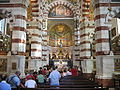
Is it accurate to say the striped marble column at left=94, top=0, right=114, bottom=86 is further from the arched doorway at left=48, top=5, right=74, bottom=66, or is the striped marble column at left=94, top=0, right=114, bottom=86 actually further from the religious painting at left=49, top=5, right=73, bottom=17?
the religious painting at left=49, top=5, right=73, bottom=17

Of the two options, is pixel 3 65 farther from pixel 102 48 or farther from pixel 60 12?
pixel 60 12

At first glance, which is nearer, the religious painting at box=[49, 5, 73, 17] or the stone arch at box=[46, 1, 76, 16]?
the stone arch at box=[46, 1, 76, 16]

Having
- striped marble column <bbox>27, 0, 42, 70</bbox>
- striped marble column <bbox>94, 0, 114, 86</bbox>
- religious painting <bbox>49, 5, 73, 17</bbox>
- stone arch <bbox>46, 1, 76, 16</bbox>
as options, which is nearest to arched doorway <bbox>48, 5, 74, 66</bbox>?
religious painting <bbox>49, 5, 73, 17</bbox>

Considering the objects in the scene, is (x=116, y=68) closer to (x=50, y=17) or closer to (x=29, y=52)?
(x=29, y=52)

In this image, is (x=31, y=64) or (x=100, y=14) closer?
(x=100, y=14)

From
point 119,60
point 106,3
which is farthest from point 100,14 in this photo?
point 119,60

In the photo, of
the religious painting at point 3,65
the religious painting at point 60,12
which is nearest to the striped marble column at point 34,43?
the religious painting at point 3,65

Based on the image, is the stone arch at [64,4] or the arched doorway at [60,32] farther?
the arched doorway at [60,32]

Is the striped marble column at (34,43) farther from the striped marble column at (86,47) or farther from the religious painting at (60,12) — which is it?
the religious painting at (60,12)

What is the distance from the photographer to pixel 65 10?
31625mm

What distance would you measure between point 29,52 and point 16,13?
5992 millimetres

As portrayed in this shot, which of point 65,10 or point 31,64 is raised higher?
point 65,10

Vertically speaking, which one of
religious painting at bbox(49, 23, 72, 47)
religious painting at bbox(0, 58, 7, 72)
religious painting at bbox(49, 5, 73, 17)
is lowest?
religious painting at bbox(0, 58, 7, 72)

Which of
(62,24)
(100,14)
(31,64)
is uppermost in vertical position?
(62,24)
